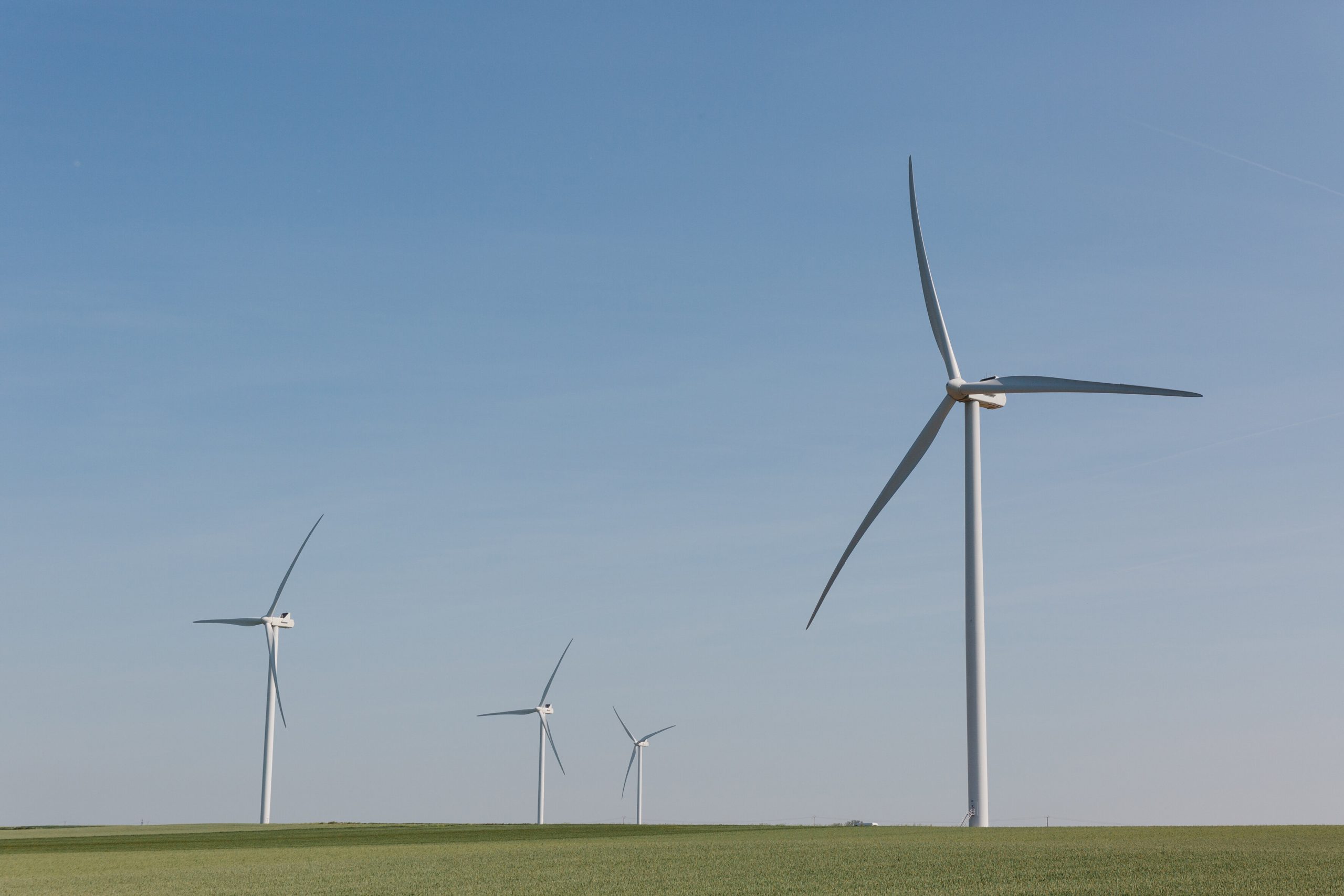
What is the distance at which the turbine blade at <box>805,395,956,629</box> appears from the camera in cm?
4875

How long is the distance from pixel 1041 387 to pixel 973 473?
16.7 ft

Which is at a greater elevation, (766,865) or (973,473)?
(973,473)

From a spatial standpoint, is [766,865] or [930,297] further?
[930,297]

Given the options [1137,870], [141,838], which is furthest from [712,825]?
[1137,870]

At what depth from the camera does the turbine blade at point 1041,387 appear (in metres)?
46.6

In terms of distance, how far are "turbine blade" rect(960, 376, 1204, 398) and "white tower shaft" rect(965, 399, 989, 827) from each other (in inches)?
161

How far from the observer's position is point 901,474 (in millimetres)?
49812

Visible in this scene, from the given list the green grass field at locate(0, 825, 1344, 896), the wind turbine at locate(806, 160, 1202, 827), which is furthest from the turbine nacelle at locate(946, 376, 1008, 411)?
the green grass field at locate(0, 825, 1344, 896)

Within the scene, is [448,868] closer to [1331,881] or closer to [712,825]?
[1331,881]

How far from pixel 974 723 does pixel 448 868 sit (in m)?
23.8

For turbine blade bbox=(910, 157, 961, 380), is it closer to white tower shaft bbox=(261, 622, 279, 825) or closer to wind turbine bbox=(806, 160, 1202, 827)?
wind turbine bbox=(806, 160, 1202, 827)

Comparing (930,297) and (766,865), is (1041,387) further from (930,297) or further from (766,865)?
(766,865)

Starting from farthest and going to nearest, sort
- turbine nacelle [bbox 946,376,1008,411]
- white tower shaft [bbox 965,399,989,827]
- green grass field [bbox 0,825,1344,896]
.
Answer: turbine nacelle [bbox 946,376,1008,411] → white tower shaft [bbox 965,399,989,827] → green grass field [bbox 0,825,1344,896]

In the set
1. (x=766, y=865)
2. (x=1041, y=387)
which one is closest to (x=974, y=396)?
(x=1041, y=387)
